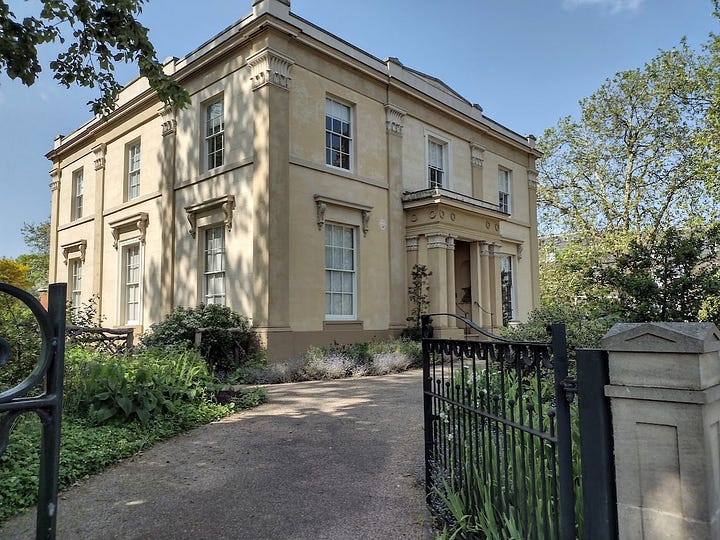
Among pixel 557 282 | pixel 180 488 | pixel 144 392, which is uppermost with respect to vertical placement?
pixel 557 282

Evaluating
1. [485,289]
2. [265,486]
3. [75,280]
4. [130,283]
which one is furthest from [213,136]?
[265,486]

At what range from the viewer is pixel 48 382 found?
1.79m

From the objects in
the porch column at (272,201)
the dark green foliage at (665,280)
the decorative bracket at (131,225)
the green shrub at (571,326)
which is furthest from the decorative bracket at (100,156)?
the dark green foliage at (665,280)

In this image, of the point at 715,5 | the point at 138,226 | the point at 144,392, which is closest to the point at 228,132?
the point at 138,226

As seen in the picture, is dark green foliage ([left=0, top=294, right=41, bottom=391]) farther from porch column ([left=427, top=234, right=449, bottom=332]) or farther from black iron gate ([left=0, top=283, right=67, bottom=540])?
porch column ([left=427, top=234, right=449, bottom=332])

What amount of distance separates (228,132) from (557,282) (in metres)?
18.1

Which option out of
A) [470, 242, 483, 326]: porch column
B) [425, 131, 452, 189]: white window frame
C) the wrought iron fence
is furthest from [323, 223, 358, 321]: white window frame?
the wrought iron fence

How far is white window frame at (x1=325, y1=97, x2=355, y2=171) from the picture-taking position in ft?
43.1

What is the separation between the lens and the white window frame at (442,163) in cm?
1592

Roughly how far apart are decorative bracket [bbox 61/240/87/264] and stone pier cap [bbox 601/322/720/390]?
787 inches

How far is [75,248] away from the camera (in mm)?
19234

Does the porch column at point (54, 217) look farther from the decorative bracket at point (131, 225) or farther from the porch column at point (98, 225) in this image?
the decorative bracket at point (131, 225)

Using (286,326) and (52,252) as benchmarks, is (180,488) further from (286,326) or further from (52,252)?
(52,252)

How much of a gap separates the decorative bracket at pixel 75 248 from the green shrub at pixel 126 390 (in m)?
13.2
